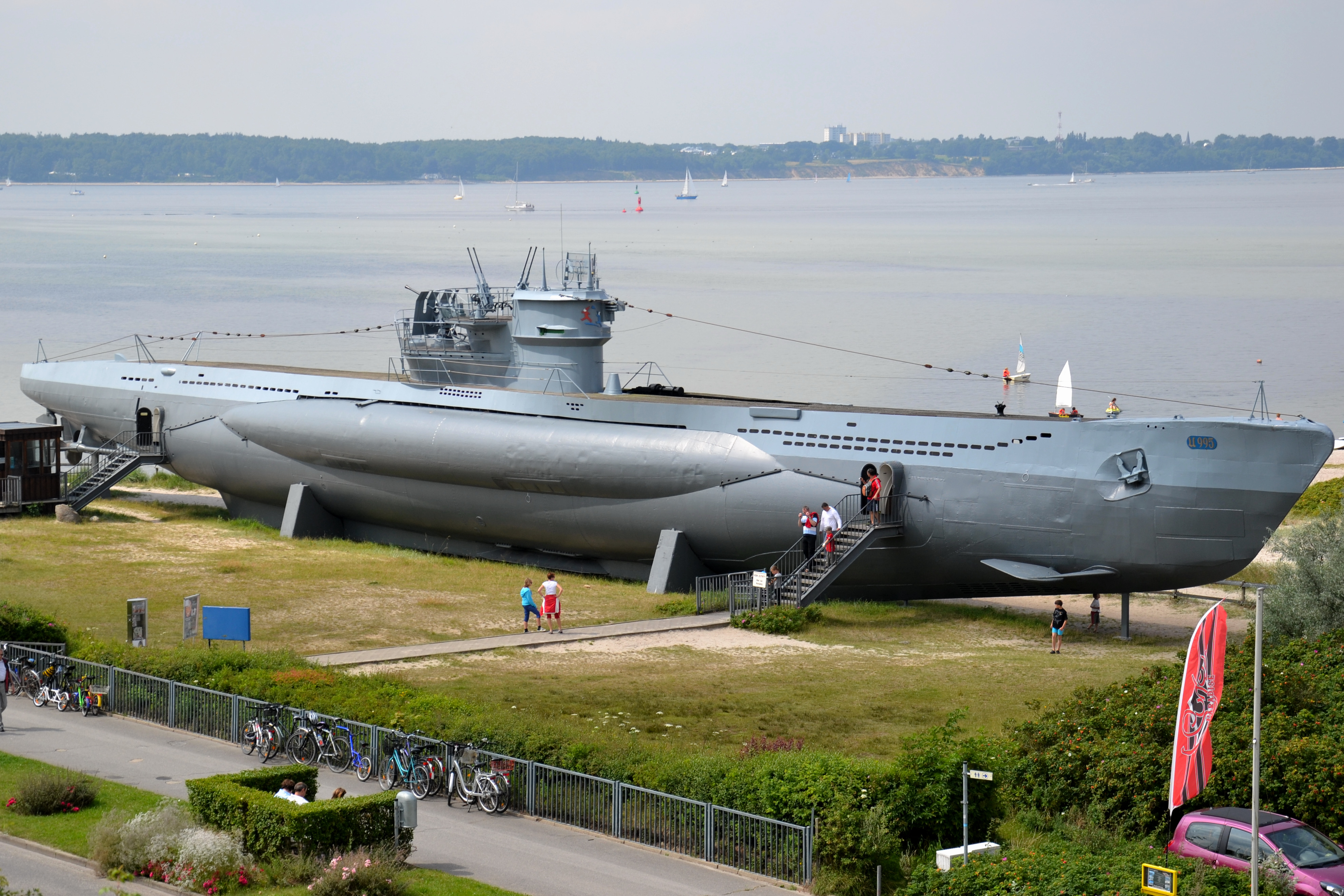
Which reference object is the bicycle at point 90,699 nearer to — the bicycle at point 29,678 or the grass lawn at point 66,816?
the bicycle at point 29,678

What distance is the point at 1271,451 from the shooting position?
88.7 ft

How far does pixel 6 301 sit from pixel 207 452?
98.7 metres

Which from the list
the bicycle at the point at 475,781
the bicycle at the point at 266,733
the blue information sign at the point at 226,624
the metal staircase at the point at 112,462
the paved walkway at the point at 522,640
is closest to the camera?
the bicycle at the point at 475,781

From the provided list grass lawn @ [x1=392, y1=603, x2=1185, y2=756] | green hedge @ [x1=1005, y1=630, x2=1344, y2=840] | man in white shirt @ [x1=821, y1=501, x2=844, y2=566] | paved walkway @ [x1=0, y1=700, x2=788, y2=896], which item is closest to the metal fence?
paved walkway @ [x1=0, y1=700, x2=788, y2=896]

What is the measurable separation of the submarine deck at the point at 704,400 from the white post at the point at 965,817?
12.4 meters

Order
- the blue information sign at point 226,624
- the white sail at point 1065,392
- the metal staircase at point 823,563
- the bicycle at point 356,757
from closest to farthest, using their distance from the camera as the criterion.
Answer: the bicycle at point 356,757 → the blue information sign at point 226,624 → the metal staircase at point 823,563 → the white sail at point 1065,392

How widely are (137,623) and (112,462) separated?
19713 millimetres

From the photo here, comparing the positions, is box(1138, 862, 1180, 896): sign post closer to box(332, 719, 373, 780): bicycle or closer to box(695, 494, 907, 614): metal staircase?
box(332, 719, 373, 780): bicycle

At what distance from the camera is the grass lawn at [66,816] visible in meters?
16.3

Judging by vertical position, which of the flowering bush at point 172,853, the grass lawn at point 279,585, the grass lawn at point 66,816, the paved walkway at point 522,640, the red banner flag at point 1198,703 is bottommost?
the grass lawn at point 279,585

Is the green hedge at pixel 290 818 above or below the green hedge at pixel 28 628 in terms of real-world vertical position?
above

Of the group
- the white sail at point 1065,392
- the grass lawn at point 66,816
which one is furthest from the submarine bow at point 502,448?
the white sail at point 1065,392

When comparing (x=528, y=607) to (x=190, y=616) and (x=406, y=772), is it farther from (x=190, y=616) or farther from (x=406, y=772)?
(x=406, y=772)

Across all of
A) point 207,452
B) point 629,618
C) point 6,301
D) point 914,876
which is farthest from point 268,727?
point 6,301
